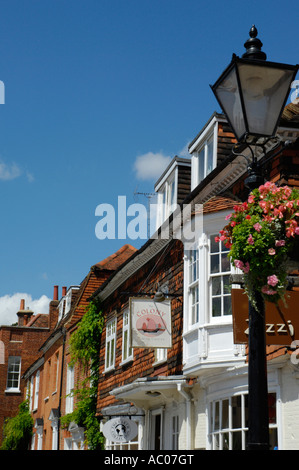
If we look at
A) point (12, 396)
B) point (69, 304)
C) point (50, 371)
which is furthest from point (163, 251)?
point (12, 396)

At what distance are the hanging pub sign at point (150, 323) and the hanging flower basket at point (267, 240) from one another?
9.54 m

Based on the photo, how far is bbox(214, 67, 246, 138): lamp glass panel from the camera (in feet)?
18.7

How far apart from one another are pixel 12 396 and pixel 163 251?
3194 centimetres

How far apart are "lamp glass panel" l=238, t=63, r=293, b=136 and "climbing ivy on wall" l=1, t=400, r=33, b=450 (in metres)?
37.2

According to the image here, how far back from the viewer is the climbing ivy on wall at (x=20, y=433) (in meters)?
39.7

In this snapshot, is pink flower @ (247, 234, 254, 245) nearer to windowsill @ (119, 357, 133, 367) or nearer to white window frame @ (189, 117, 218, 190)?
white window frame @ (189, 117, 218, 190)

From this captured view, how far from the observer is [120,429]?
1750 centimetres

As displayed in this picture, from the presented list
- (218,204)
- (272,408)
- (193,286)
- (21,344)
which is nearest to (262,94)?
(272,408)

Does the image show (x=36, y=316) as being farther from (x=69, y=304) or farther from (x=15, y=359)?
(x=69, y=304)

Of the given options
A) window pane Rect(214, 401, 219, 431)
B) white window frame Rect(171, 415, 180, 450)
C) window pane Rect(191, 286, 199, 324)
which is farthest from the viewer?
white window frame Rect(171, 415, 180, 450)

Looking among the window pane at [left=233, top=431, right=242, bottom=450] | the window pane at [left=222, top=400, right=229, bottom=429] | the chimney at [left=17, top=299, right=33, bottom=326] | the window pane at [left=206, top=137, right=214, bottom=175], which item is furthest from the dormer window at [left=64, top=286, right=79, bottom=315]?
the window pane at [left=233, top=431, right=242, bottom=450]

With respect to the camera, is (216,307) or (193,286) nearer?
(216,307)

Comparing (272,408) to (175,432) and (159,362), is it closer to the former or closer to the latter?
(175,432)

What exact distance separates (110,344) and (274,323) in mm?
12599
